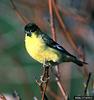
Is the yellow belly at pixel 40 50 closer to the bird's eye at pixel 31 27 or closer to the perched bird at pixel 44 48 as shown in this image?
the perched bird at pixel 44 48

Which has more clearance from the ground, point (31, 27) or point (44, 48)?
point (31, 27)

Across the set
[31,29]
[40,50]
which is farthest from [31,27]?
[40,50]

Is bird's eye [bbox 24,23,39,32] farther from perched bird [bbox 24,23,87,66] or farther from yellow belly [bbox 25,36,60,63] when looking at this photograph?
yellow belly [bbox 25,36,60,63]

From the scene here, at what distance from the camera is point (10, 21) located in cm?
597

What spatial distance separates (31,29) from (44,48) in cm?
20

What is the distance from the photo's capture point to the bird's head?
292 centimetres

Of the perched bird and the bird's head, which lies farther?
the perched bird

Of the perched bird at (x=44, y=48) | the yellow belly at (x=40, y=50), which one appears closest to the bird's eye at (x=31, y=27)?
the perched bird at (x=44, y=48)

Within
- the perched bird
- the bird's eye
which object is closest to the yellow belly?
the perched bird

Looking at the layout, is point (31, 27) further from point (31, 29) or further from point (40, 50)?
point (40, 50)

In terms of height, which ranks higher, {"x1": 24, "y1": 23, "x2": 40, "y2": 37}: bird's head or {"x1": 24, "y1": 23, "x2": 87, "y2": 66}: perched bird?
{"x1": 24, "y1": 23, "x2": 40, "y2": 37}: bird's head

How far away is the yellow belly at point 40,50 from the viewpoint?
308 centimetres

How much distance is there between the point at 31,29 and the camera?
303 centimetres

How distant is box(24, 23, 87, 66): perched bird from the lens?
3086 mm
